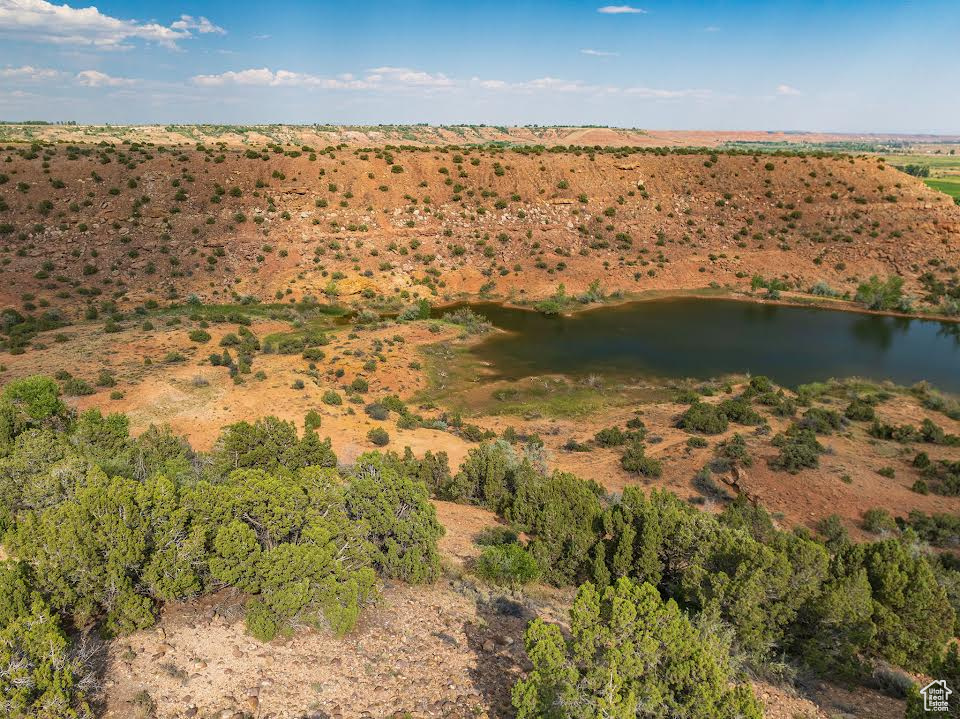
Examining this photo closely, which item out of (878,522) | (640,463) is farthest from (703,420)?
(878,522)

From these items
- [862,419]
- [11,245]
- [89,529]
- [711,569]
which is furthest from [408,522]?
[11,245]

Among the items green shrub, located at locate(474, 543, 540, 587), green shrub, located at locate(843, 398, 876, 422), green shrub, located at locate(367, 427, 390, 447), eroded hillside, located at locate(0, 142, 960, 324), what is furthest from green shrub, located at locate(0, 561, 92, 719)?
eroded hillside, located at locate(0, 142, 960, 324)

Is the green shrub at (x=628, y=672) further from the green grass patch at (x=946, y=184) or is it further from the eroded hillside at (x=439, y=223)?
the green grass patch at (x=946, y=184)

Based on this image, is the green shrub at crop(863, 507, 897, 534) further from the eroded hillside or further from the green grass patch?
the green grass patch

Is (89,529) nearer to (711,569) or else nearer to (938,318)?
(711,569)

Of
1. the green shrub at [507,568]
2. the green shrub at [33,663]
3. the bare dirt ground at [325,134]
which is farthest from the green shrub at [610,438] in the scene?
the bare dirt ground at [325,134]

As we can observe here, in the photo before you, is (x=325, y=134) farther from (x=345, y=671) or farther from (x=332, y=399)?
(x=345, y=671)
